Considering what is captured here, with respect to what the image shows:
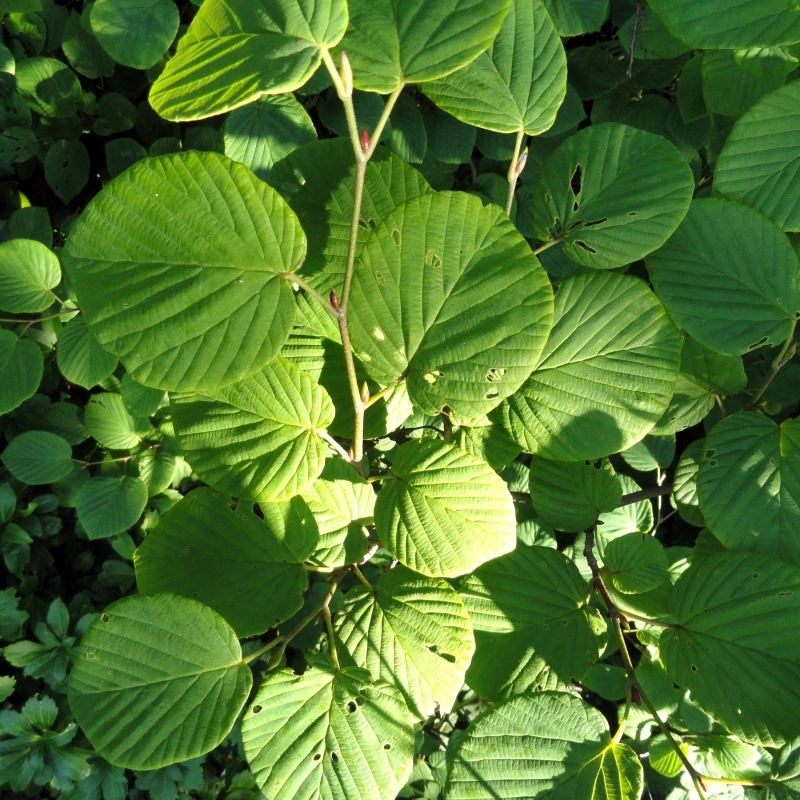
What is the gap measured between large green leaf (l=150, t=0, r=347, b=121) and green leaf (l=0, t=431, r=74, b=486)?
1.18 metres

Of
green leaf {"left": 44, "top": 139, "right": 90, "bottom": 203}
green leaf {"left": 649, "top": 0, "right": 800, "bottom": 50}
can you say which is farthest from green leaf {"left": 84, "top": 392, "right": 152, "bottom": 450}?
green leaf {"left": 649, "top": 0, "right": 800, "bottom": 50}

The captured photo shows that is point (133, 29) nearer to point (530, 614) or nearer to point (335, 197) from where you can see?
point (335, 197)

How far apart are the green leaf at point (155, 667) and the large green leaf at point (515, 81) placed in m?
0.77

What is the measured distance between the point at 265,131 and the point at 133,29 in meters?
0.28

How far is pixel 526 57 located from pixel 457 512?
0.66m

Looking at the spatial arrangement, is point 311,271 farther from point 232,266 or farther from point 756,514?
point 756,514

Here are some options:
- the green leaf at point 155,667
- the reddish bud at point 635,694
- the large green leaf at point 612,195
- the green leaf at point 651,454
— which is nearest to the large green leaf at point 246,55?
the large green leaf at point 612,195

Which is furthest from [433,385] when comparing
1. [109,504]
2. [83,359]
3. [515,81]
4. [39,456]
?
[39,456]

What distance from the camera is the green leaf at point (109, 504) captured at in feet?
4.96

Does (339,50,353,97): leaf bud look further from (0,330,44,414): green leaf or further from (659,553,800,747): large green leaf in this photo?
(0,330,44,414): green leaf

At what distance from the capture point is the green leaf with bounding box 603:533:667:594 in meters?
1.09

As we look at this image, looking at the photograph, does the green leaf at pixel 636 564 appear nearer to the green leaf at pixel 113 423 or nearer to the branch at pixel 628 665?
the branch at pixel 628 665

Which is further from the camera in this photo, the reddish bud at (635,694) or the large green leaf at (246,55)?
the reddish bud at (635,694)

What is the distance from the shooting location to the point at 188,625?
812mm
